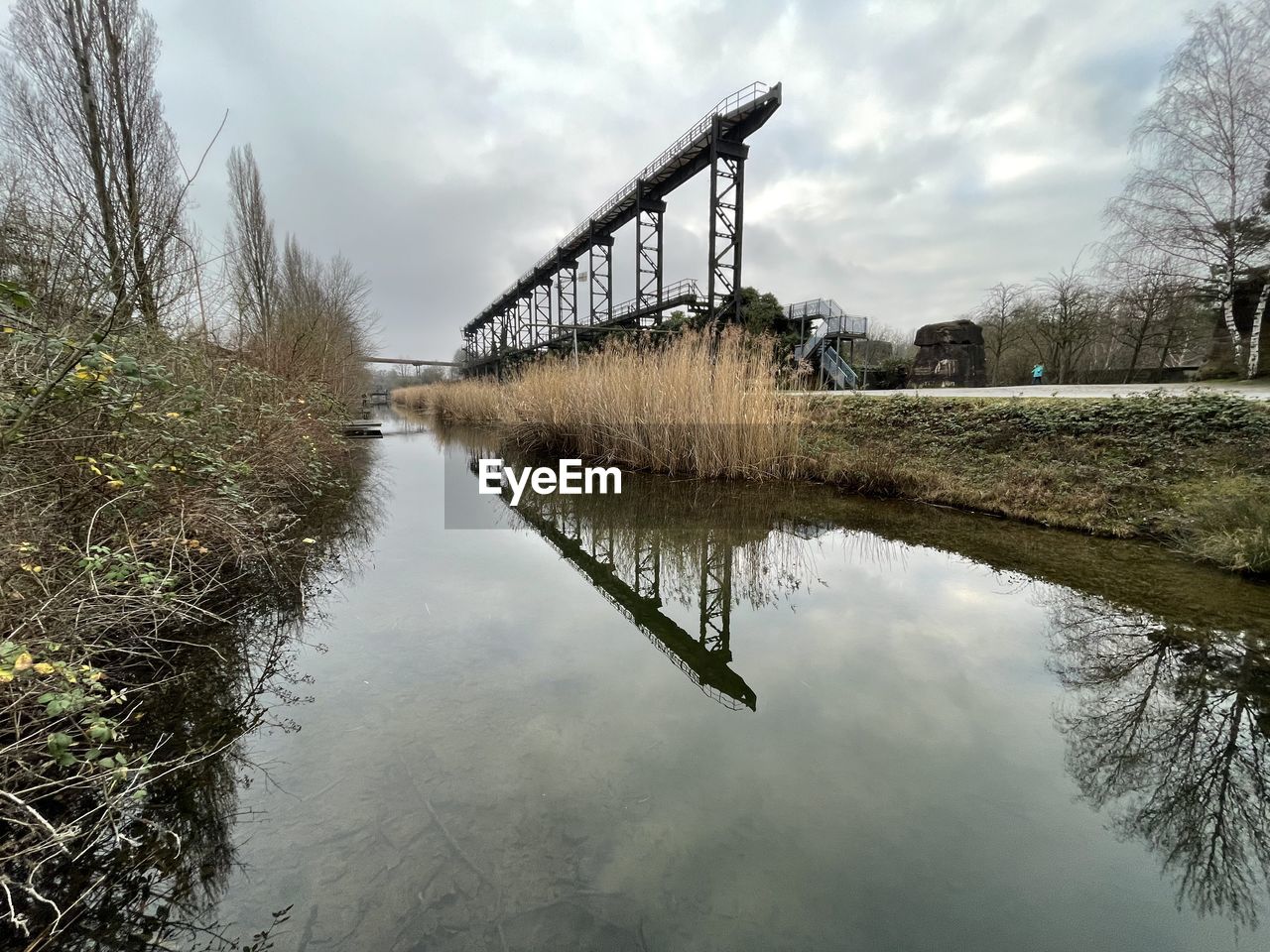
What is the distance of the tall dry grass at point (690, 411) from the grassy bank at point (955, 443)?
0.02m

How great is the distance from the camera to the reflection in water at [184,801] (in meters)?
1.03

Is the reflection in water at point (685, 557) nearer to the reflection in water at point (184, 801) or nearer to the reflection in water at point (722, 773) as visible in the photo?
the reflection in water at point (722, 773)

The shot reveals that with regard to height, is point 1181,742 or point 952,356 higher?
point 952,356

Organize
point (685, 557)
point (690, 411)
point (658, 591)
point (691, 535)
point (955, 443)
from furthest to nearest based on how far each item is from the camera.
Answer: point (690, 411), point (955, 443), point (691, 535), point (685, 557), point (658, 591)

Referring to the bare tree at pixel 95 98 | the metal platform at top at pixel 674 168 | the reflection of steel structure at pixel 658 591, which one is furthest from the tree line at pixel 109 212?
the metal platform at top at pixel 674 168

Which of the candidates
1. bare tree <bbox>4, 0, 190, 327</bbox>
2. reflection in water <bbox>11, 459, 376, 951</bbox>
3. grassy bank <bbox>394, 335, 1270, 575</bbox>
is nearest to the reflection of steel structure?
reflection in water <bbox>11, 459, 376, 951</bbox>

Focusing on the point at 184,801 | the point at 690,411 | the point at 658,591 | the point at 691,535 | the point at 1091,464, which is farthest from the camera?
the point at 690,411

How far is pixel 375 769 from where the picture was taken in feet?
4.98

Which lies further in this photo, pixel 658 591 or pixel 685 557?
pixel 685 557

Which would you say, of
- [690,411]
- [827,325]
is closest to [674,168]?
[827,325]

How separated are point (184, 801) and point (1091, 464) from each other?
254 inches

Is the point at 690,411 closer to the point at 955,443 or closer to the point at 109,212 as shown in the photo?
the point at 955,443

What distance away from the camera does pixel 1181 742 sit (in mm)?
1657

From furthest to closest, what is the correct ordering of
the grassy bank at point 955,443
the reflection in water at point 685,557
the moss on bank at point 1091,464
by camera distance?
the grassy bank at point 955,443 < the moss on bank at point 1091,464 < the reflection in water at point 685,557
